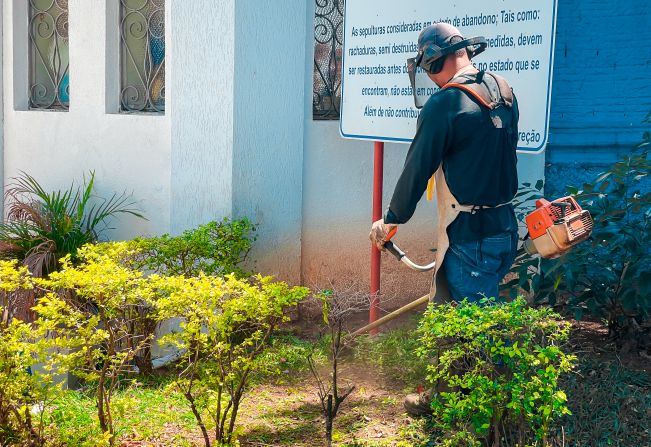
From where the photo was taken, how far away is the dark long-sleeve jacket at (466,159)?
422cm

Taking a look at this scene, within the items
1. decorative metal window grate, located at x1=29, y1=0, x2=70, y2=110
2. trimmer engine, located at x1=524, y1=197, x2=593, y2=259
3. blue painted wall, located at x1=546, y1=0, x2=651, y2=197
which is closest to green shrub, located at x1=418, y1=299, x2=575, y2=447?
trimmer engine, located at x1=524, y1=197, x2=593, y2=259

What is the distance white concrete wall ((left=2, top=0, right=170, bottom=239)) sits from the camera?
727 cm

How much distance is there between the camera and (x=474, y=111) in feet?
13.9

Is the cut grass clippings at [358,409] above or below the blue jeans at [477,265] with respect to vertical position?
below

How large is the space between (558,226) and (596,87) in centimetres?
212

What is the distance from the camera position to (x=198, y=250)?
606cm

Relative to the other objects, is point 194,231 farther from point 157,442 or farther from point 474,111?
point 474,111

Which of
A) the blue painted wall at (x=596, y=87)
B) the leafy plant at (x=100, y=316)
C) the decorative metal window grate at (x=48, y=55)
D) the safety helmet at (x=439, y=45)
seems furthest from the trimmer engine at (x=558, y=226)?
the decorative metal window grate at (x=48, y=55)

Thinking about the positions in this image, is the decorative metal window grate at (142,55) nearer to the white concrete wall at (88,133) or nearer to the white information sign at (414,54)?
the white concrete wall at (88,133)

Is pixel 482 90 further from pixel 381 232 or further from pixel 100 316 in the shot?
pixel 100 316

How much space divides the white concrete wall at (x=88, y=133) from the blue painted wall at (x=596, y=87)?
297 centimetres

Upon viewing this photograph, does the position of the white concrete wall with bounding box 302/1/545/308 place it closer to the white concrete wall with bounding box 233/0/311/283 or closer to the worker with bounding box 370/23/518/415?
the white concrete wall with bounding box 233/0/311/283

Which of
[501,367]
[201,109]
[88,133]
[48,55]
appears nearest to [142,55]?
[88,133]

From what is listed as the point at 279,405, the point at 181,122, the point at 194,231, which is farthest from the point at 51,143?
the point at 279,405
